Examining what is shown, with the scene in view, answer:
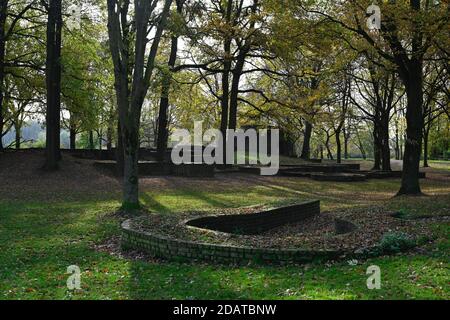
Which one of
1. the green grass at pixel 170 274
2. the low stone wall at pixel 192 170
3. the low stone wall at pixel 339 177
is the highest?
the low stone wall at pixel 192 170

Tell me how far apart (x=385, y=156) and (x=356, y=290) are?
2810 centimetres

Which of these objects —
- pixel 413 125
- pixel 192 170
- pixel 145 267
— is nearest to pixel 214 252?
pixel 145 267

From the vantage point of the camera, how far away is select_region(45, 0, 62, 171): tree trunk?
2114 cm

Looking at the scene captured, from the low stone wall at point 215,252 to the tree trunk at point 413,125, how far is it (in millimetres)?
10506

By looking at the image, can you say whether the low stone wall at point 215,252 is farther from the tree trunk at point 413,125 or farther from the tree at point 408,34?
the tree trunk at point 413,125

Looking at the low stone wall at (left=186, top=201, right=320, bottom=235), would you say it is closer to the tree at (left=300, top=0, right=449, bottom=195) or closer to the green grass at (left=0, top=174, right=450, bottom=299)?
the green grass at (left=0, top=174, right=450, bottom=299)

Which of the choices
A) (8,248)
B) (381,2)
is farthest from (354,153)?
(8,248)

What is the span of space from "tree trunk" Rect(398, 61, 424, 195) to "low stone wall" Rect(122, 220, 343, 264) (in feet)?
34.5

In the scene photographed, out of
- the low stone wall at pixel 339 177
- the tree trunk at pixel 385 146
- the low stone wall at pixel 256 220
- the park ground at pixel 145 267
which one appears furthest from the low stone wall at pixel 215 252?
the tree trunk at pixel 385 146

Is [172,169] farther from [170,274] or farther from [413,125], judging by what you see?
[170,274]

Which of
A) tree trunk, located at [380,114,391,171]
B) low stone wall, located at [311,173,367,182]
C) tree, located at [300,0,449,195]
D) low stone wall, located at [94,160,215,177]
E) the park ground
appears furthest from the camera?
tree trunk, located at [380,114,391,171]

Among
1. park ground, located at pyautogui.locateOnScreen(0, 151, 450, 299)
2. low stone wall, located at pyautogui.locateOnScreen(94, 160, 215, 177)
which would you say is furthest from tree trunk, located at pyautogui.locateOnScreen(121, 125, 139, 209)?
low stone wall, located at pyautogui.locateOnScreen(94, 160, 215, 177)

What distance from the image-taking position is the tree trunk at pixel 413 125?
1625 centimetres
